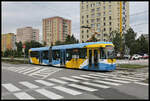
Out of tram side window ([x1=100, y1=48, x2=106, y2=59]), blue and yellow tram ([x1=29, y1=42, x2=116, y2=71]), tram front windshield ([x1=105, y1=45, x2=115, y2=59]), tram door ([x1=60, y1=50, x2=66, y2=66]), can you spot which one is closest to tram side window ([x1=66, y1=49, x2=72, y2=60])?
blue and yellow tram ([x1=29, y1=42, x2=116, y2=71])

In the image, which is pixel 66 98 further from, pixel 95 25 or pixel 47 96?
pixel 95 25

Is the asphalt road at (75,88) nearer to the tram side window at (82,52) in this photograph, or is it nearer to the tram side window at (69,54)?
the tram side window at (82,52)

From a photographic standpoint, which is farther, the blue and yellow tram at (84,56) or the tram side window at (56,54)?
the tram side window at (56,54)

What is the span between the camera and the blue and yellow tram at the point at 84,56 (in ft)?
49.2

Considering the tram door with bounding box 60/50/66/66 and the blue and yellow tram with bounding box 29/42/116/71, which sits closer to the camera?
the blue and yellow tram with bounding box 29/42/116/71

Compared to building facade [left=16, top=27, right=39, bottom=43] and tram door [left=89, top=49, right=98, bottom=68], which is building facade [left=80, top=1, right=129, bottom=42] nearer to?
building facade [left=16, top=27, right=39, bottom=43]

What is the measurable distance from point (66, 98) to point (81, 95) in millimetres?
691

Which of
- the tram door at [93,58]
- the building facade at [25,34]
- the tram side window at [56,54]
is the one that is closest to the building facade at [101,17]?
the building facade at [25,34]

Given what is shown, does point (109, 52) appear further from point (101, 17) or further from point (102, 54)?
point (101, 17)

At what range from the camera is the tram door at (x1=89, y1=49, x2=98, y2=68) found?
15.2 metres

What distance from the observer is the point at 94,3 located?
2990 inches

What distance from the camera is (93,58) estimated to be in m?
15.5

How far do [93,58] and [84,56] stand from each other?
4.32 feet

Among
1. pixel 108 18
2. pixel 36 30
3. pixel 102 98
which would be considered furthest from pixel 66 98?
pixel 108 18
